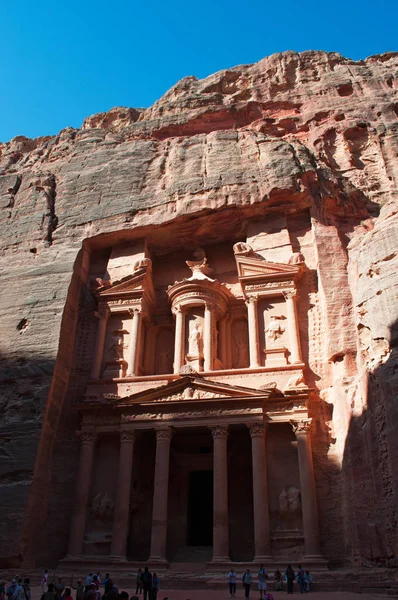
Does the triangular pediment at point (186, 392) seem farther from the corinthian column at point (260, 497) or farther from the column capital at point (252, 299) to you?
the column capital at point (252, 299)

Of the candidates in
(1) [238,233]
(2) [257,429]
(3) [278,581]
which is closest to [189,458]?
(2) [257,429]

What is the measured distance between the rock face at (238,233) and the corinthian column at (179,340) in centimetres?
361

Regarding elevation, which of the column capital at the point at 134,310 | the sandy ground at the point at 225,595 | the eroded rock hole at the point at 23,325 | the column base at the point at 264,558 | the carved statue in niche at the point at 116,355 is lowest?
the sandy ground at the point at 225,595

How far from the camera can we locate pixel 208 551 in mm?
16234

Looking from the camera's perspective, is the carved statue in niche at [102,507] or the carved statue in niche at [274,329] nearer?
the carved statue in niche at [102,507]

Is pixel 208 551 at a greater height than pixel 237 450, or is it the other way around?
pixel 237 450

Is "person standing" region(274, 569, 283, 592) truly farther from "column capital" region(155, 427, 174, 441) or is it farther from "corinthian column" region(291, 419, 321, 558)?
"column capital" region(155, 427, 174, 441)

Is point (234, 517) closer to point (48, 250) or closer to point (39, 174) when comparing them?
point (48, 250)

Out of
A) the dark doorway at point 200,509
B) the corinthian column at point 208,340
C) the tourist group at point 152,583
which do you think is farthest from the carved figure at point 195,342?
the tourist group at point 152,583

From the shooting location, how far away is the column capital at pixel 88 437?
17.3 metres

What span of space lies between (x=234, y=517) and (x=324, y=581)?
445 cm

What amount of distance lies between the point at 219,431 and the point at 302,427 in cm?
256

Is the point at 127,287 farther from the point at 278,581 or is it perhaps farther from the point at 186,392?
the point at 278,581

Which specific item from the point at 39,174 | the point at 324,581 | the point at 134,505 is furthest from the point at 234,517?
the point at 39,174
